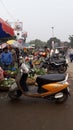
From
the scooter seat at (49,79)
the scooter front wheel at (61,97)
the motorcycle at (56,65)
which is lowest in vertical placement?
the motorcycle at (56,65)

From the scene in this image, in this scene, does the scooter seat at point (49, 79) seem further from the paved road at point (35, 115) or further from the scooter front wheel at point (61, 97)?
the paved road at point (35, 115)

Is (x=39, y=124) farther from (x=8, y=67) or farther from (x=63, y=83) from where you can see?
(x=8, y=67)

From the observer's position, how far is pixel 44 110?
290 inches

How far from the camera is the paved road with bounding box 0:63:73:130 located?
595 cm

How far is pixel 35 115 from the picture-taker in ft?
22.6

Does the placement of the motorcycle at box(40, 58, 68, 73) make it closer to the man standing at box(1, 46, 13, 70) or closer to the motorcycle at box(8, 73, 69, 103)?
the man standing at box(1, 46, 13, 70)

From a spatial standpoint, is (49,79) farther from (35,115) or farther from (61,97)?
(35,115)

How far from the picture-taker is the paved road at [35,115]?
5945mm

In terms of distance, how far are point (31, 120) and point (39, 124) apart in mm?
396

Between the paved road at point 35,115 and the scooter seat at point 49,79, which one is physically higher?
the scooter seat at point 49,79

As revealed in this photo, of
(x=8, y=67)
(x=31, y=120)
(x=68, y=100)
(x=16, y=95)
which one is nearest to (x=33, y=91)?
(x=16, y=95)

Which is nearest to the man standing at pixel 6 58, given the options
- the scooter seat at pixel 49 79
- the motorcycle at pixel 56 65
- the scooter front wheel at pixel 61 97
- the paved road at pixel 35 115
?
the motorcycle at pixel 56 65

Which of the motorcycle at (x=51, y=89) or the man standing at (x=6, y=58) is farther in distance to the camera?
the man standing at (x=6, y=58)

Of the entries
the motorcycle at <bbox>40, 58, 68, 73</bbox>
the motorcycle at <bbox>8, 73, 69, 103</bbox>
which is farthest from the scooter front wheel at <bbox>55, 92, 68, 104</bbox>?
the motorcycle at <bbox>40, 58, 68, 73</bbox>
